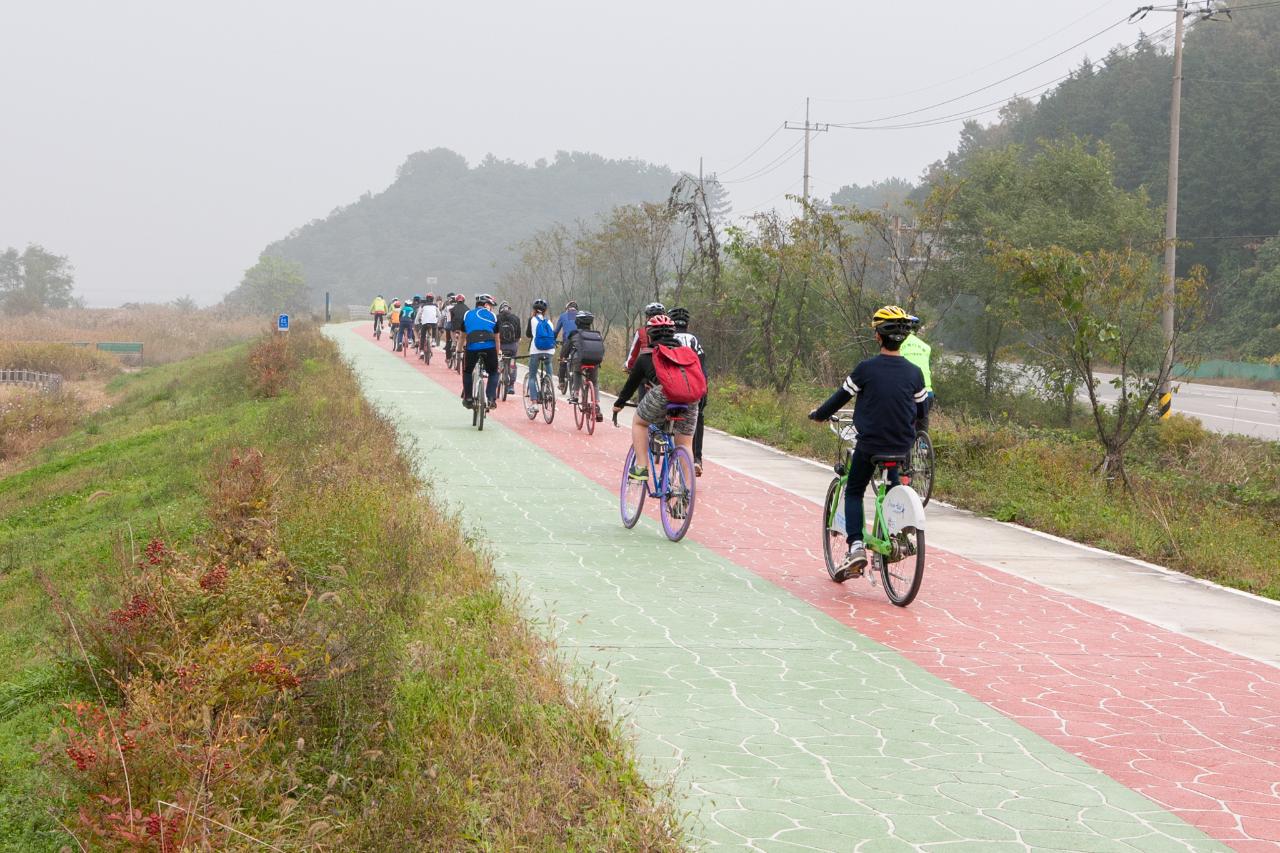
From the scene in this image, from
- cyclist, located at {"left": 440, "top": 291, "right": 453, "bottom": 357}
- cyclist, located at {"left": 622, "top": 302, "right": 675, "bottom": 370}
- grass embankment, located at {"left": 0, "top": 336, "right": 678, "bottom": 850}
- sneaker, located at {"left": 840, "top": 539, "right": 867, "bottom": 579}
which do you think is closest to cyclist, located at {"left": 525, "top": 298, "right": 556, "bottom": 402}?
cyclist, located at {"left": 622, "top": 302, "right": 675, "bottom": 370}

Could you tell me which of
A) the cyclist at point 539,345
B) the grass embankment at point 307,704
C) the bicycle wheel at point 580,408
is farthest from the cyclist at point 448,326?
the grass embankment at point 307,704

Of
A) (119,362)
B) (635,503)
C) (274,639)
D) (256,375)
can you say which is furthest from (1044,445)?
(119,362)

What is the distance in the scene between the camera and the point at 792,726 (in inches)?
243

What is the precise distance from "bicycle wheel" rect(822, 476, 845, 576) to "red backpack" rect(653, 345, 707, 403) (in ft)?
5.56

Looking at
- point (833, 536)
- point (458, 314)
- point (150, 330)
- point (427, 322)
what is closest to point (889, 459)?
point (833, 536)

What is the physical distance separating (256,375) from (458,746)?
26.4 metres

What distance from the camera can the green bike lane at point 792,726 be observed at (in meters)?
4.96

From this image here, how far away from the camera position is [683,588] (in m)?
9.27

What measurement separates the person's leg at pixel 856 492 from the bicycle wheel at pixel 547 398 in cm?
1283

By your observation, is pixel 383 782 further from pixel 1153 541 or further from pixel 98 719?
pixel 1153 541

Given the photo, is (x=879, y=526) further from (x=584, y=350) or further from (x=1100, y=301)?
(x=584, y=350)

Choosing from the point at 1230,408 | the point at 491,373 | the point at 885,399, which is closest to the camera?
the point at 885,399

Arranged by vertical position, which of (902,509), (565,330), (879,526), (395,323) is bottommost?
(879,526)

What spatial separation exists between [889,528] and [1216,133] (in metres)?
→ 55.9
